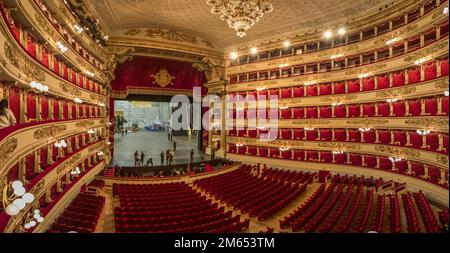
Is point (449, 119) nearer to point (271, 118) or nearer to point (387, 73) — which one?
point (387, 73)

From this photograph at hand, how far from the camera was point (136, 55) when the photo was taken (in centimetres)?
2448

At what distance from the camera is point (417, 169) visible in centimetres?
1435

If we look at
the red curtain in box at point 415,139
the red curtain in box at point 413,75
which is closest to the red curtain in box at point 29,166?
the red curtain in box at point 415,139

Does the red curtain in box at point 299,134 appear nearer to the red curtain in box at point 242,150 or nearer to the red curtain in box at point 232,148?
the red curtain in box at point 242,150

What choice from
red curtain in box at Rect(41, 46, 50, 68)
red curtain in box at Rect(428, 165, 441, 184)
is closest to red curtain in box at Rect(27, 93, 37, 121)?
red curtain in box at Rect(41, 46, 50, 68)

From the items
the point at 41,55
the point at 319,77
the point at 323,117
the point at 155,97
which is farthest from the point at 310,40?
the point at 41,55

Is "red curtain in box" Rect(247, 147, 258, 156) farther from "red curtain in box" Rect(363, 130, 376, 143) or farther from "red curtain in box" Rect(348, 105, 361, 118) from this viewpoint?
"red curtain in box" Rect(363, 130, 376, 143)

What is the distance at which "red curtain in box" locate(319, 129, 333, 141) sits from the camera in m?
21.9

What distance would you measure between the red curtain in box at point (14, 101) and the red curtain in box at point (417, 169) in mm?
17881

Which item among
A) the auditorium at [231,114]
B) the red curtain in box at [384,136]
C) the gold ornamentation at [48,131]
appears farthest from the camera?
the red curtain in box at [384,136]

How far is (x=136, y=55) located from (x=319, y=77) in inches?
641

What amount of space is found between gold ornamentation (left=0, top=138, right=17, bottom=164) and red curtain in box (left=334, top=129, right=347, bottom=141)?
20404 mm

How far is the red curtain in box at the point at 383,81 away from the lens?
58.9 feet

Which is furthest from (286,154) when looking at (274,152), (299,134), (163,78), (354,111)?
(163,78)
